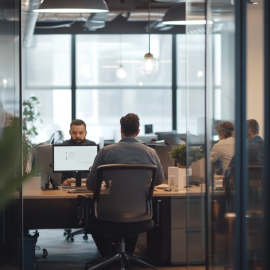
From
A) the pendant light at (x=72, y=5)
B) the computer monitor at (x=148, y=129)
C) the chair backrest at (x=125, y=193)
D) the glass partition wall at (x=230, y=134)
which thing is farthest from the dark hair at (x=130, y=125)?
the computer monitor at (x=148, y=129)

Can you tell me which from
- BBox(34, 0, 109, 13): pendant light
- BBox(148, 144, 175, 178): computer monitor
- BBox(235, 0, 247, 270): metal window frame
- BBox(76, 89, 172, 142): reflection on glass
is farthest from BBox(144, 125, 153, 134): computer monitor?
BBox(235, 0, 247, 270): metal window frame

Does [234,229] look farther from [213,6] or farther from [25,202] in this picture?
[25,202]

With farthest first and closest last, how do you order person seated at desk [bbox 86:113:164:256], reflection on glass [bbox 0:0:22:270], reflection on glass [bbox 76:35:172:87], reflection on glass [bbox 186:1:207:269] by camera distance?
1. reflection on glass [bbox 76:35:172:87]
2. person seated at desk [bbox 86:113:164:256]
3. reflection on glass [bbox 186:1:207:269]
4. reflection on glass [bbox 0:0:22:270]

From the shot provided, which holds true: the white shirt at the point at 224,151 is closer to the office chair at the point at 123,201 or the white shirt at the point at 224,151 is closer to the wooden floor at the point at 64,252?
the office chair at the point at 123,201

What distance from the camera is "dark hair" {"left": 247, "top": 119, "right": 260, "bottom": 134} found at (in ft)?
6.16

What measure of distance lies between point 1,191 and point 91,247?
3975 mm

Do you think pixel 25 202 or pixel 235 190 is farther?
pixel 25 202

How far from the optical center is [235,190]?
1.95 m

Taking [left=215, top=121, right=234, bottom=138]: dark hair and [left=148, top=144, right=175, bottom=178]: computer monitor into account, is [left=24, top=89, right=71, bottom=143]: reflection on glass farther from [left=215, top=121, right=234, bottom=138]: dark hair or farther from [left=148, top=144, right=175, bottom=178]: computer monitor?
[left=215, top=121, right=234, bottom=138]: dark hair

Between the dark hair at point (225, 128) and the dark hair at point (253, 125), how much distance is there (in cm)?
9

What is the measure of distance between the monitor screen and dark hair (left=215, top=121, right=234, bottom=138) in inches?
78.1

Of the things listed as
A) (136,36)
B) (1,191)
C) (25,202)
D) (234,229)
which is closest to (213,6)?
(234,229)

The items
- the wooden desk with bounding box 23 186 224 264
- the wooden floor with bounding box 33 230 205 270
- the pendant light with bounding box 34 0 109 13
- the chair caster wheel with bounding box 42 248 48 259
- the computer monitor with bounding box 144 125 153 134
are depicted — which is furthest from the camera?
the computer monitor with bounding box 144 125 153 134

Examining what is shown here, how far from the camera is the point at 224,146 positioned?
2.07 meters
